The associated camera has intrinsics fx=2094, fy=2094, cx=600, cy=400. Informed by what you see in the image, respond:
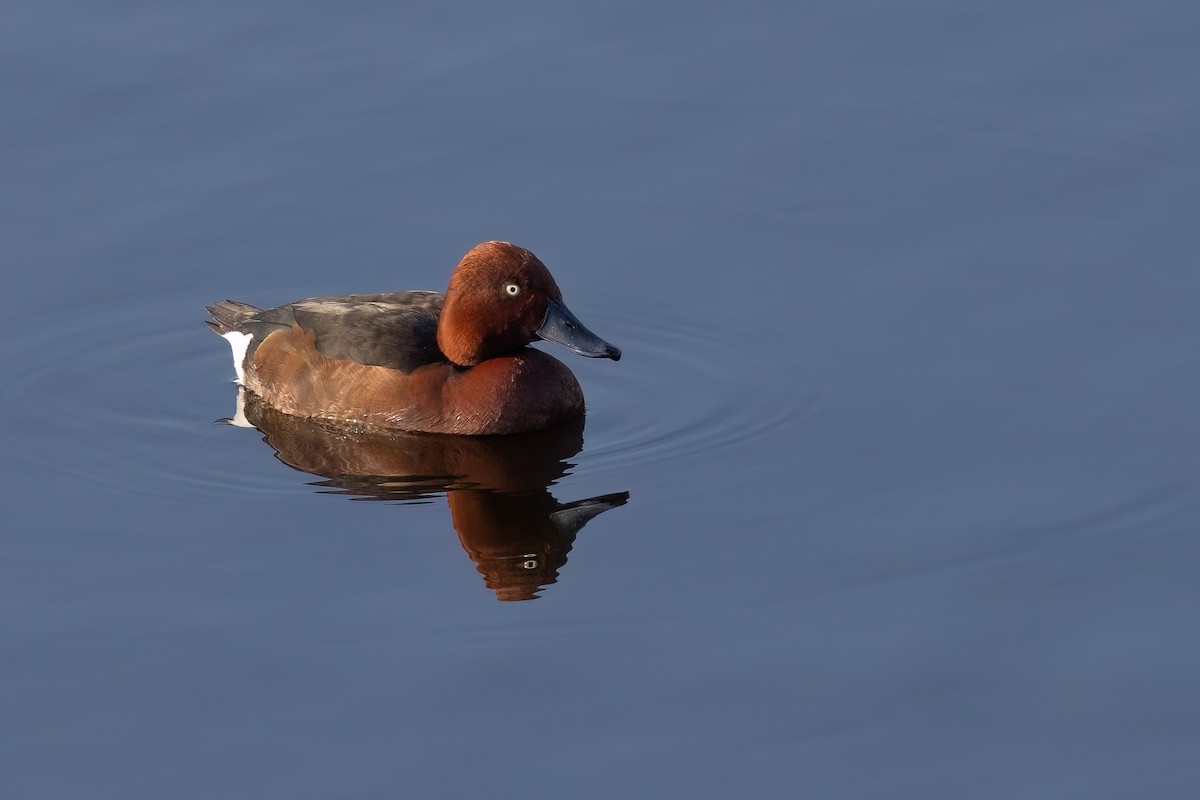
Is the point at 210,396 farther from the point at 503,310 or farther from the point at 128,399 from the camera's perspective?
the point at 503,310

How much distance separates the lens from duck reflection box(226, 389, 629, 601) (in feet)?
33.0

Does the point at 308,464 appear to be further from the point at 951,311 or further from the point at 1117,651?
the point at 1117,651

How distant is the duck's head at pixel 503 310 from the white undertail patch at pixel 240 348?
4.27 feet

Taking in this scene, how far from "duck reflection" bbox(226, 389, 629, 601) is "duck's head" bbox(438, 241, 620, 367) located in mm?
515

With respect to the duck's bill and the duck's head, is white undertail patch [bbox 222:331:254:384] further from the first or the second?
the duck's bill

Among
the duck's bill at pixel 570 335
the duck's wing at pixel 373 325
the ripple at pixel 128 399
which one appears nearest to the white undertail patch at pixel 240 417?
the ripple at pixel 128 399

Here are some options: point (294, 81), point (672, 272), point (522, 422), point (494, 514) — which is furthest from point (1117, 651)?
point (294, 81)

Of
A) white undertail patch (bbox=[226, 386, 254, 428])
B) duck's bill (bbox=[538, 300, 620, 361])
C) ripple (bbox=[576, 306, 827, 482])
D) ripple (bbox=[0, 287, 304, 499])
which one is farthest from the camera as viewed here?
white undertail patch (bbox=[226, 386, 254, 428])

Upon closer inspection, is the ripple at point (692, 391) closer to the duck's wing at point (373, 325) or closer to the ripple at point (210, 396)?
the ripple at point (210, 396)

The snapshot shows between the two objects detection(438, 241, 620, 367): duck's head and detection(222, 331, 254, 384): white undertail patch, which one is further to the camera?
detection(222, 331, 254, 384): white undertail patch

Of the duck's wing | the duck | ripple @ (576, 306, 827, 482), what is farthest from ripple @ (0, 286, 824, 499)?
the duck's wing

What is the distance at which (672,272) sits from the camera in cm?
1309

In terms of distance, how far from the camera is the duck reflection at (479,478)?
1005 centimetres

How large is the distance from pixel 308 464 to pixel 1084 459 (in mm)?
4101
